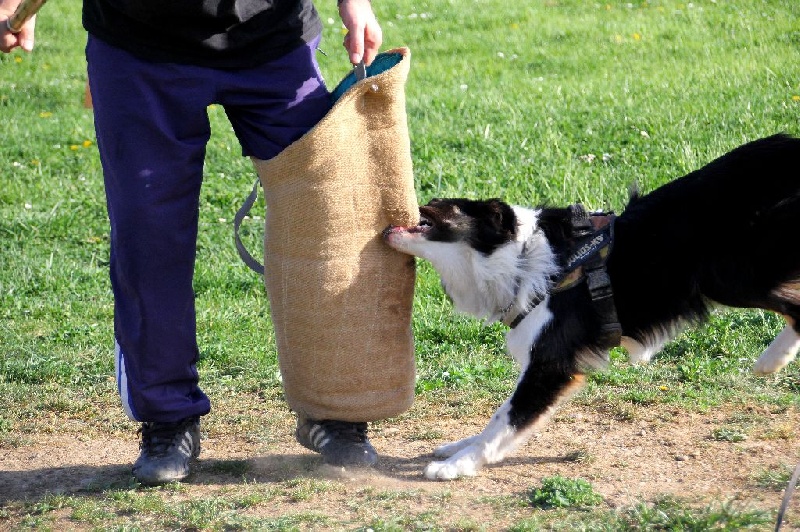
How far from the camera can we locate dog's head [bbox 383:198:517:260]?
142 inches

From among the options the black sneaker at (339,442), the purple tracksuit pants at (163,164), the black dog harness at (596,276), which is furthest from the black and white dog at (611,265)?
the purple tracksuit pants at (163,164)

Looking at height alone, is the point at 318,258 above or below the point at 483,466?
above

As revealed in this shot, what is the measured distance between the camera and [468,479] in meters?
3.43

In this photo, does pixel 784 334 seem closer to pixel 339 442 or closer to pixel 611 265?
pixel 611 265

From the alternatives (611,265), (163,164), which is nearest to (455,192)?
(611,265)

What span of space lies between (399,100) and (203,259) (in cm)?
275

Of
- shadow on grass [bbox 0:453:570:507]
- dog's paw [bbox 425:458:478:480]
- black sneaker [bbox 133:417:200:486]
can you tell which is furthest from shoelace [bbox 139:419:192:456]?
dog's paw [bbox 425:458:478:480]

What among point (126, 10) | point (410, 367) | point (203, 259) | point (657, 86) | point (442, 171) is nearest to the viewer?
point (126, 10)

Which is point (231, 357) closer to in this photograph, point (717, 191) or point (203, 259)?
point (203, 259)

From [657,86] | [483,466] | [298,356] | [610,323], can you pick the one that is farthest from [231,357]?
[657,86]

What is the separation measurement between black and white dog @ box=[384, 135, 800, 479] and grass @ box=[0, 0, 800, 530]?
18.0 inches

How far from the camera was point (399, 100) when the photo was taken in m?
3.34

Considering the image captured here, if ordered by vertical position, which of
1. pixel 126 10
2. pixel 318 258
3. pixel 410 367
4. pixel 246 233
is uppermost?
pixel 126 10

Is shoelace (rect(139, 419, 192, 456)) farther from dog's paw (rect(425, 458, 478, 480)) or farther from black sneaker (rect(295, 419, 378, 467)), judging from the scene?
dog's paw (rect(425, 458, 478, 480))
